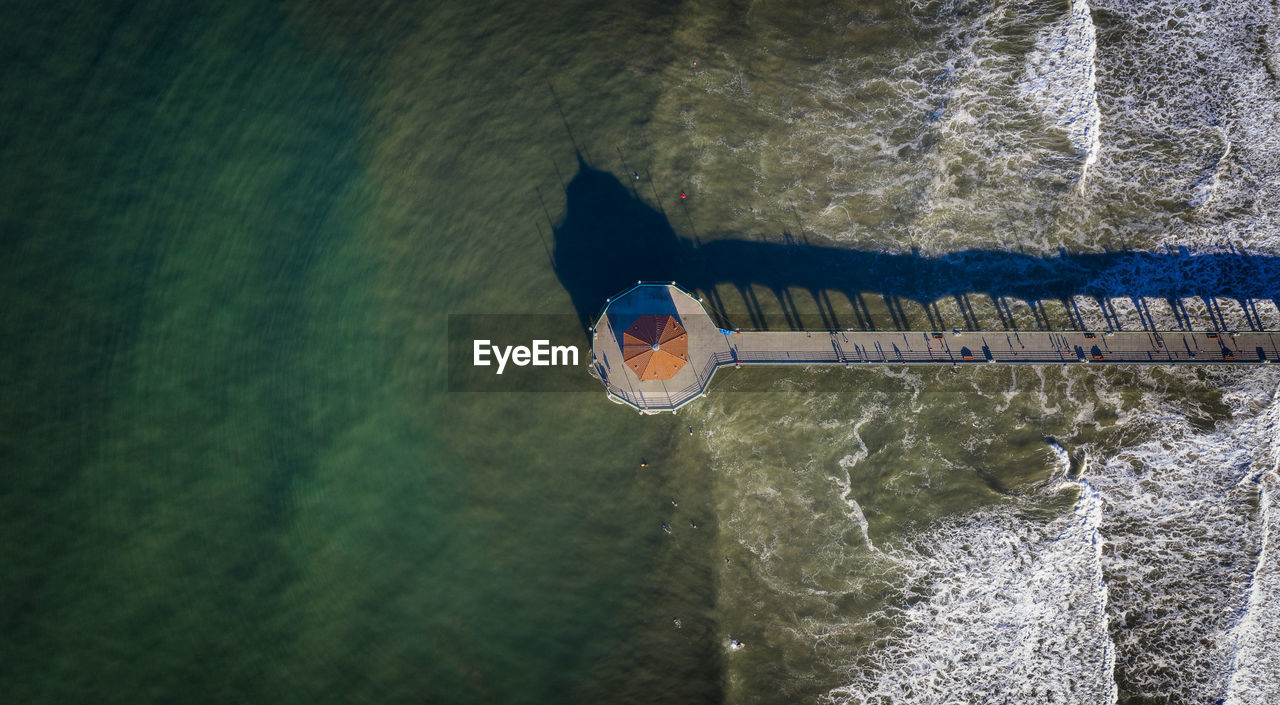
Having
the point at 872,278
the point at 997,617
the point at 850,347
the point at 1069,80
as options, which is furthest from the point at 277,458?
the point at 1069,80

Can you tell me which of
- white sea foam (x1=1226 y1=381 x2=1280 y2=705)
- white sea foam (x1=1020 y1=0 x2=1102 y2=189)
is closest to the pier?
white sea foam (x1=1226 y1=381 x2=1280 y2=705)

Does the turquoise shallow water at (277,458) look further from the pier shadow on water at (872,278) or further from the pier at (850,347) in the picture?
the pier shadow on water at (872,278)

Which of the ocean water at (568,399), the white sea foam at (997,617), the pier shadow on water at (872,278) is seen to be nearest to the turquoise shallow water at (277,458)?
the ocean water at (568,399)

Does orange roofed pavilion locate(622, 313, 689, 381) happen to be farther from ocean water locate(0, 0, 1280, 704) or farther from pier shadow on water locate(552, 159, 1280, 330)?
ocean water locate(0, 0, 1280, 704)

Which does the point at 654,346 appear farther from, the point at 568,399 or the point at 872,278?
the point at 872,278

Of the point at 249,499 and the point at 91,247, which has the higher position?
the point at 91,247

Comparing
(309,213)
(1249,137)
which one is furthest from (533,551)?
(1249,137)

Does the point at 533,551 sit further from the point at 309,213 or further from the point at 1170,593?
the point at 1170,593
